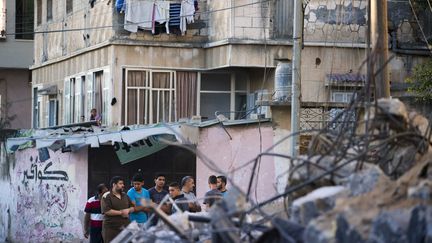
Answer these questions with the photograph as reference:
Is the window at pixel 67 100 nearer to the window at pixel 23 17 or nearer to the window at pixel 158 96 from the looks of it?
the window at pixel 158 96

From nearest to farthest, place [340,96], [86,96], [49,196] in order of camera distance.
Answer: [49,196] < [340,96] < [86,96]

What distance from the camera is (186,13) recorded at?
28016mm

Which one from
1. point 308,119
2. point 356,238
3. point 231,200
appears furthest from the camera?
point 308,119

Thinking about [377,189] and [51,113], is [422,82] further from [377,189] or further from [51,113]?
[377,189]

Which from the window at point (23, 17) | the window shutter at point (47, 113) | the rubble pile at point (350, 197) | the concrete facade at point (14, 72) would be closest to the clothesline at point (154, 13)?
the window shutter at point (47, 113)

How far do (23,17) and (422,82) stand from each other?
22.7 metres

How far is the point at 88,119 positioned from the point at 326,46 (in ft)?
24.2

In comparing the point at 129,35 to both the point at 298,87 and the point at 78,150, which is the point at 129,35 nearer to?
the point at 78,150

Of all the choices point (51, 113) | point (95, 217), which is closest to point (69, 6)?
point (51, 113)

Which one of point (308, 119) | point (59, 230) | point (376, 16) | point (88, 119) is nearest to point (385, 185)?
point (376, 16)

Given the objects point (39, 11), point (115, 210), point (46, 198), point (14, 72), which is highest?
point (39, 11)

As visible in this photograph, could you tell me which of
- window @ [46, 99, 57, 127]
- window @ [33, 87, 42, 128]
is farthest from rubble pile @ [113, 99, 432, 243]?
window @ [33, 87, 42, 128]

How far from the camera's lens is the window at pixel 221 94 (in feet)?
95.4

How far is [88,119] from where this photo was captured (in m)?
30.6
